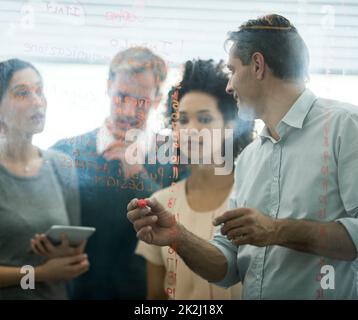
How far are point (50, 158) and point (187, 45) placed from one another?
0.48 metres

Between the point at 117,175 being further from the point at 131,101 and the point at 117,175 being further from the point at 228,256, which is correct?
the point at 228,256

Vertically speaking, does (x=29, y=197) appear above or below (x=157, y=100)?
below

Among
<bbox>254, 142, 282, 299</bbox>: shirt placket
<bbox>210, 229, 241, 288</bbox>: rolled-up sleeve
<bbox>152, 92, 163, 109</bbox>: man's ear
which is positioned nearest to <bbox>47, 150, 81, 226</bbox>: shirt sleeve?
<bbox>152, 92, 163, 109</bbox>: man's ear

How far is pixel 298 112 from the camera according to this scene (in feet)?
4.69

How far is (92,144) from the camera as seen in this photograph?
147 cm

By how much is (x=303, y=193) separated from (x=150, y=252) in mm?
432

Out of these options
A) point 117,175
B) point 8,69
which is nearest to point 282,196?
point 117,175

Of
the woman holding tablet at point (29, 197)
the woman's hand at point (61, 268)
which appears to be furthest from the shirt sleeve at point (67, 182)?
the woman's hand at point (61, 268)

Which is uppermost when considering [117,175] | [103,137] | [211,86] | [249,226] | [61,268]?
[211,86]

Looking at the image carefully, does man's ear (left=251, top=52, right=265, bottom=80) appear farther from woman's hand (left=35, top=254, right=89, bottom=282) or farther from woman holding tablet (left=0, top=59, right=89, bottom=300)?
woman's hand (left=35, top=254, right=89, bottom=282)

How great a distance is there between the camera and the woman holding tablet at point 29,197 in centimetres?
143

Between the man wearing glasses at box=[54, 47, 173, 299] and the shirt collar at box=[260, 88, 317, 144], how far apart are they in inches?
13.1

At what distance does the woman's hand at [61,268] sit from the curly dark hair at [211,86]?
1.47 feet
